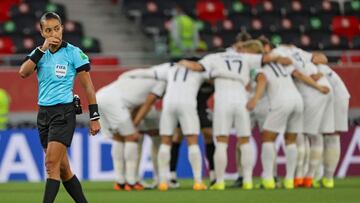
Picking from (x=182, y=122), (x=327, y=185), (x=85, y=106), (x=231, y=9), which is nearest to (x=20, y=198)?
(x=182, y=122)

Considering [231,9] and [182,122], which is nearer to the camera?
[182,122]

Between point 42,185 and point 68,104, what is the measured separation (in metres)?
7.53

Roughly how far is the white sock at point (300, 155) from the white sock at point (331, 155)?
0.37 meters

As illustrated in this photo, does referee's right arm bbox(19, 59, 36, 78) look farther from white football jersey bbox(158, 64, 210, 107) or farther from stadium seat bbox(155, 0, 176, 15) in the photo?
stadium seat bbox(155, 0, 176, 15)

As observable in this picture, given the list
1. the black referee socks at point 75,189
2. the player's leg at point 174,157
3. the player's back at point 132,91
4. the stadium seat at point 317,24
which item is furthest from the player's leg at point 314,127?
the stadium seat at point 317,24

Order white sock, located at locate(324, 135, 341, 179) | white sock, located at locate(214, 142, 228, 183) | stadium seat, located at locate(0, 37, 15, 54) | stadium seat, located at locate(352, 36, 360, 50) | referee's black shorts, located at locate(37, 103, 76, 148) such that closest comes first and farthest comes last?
referee's black shorts, located at locate(37, 103, 76, 148) < white sock, located at locate(214, 142, 228, 183) < white sock, located at locate(324, 135, 341, 179) < stadium seat, located at locate(0, 37, 15, 54) < stadium seat, located at locate(352, 36, 360, 50)

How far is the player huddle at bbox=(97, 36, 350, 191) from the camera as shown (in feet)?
51.6

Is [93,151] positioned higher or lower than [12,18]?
lower

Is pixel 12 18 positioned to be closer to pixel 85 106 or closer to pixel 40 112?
pixel 85 106

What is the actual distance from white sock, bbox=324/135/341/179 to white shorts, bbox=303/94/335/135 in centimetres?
38

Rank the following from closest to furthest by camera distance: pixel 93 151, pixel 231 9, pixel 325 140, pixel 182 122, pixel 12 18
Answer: pixel 182 122, pixel 325 140, pixel 93 151, pixel 12 18, pixel 231 9

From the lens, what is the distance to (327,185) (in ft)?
53.9

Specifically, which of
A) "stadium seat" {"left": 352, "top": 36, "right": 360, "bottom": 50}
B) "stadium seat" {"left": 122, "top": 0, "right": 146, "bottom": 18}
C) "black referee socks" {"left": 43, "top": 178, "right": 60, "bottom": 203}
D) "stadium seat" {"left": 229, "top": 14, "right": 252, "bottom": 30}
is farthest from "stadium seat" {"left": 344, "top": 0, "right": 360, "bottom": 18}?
"black referee socks" {"left": 43, "top": 178, "right": 60, "bottom": 203}

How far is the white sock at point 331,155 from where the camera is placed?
16.6 metres
